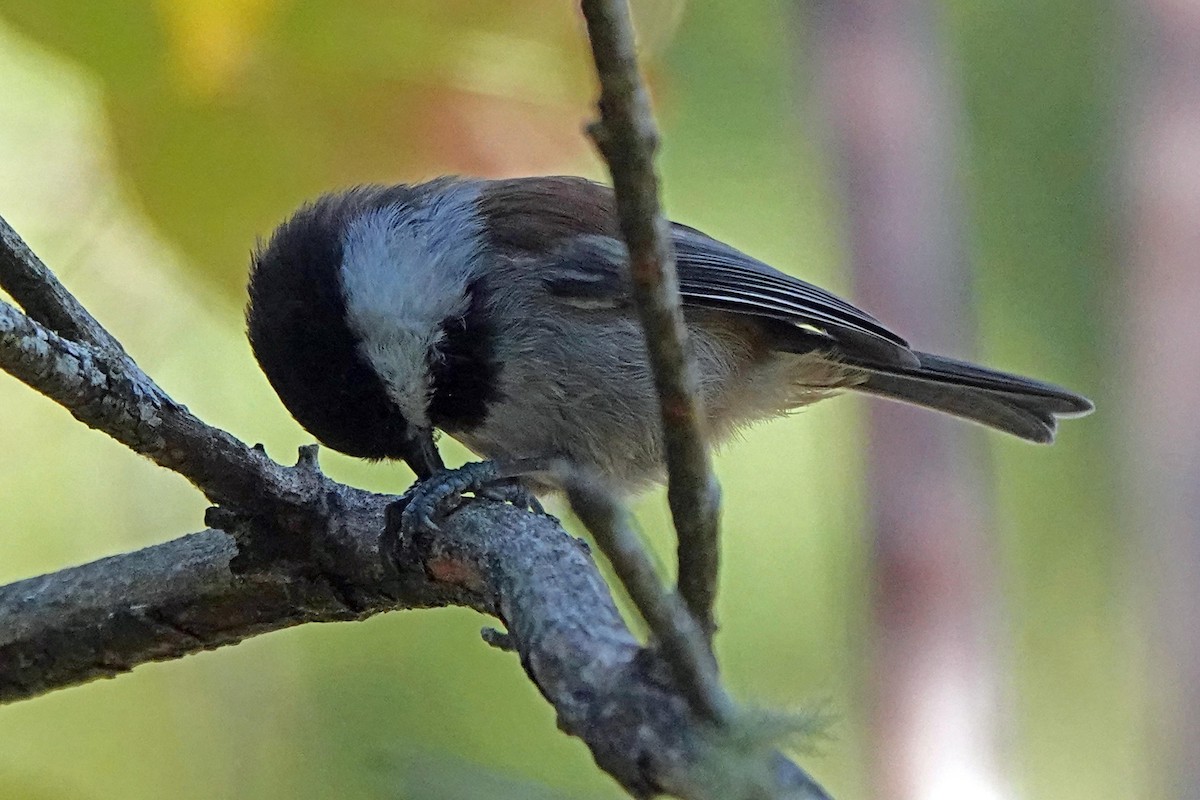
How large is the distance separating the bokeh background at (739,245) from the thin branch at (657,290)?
14cm

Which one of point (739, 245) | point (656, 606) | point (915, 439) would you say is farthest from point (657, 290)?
point (739, 245)

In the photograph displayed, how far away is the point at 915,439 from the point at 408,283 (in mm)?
1034

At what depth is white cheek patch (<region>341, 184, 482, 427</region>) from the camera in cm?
135

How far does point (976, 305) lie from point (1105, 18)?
28.6 inches

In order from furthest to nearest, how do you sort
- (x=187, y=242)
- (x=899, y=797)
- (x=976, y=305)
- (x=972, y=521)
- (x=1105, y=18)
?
(x=1105, y=18)
(x=976, y=305)
(x=972, y=521)
(x=899, y=797)
(x=187, y=242)

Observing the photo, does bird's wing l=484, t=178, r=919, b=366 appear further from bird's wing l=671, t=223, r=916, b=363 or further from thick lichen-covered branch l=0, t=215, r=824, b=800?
thick lichen-covered branch l=0, t=215, r=824, b=800

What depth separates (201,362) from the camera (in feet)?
6.14

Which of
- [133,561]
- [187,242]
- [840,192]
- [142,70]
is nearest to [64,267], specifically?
[187,242]

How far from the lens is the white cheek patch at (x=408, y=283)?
53.1 inches

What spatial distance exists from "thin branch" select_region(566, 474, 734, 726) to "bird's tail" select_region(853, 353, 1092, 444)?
1159mm

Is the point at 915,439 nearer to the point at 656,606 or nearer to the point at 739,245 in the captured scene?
the point at 739,245

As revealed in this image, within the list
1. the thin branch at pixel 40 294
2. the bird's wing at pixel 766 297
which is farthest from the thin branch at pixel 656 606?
the bird's wing at pixel 766 297

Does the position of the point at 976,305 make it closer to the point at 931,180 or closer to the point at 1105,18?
the point at 931,180

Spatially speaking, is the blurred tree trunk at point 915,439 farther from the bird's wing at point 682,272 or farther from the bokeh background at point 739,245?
the bird's wing at point 682,272
